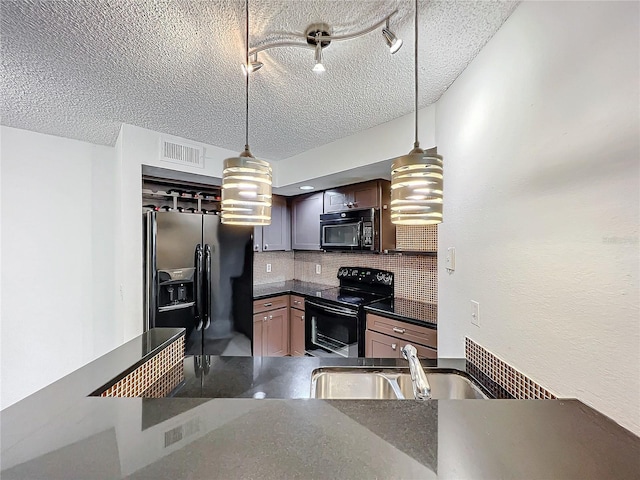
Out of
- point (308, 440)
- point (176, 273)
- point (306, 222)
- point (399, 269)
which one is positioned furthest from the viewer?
point (306, 222)

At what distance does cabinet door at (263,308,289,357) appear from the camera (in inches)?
124

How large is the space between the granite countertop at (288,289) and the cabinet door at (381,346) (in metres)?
0.84

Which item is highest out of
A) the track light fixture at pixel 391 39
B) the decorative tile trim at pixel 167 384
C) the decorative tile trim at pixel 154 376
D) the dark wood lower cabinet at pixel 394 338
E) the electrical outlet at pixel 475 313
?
the track light fixture at pixel 391 39

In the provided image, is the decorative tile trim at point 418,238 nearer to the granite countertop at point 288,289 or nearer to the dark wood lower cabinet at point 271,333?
the granite countertop at point 288,289

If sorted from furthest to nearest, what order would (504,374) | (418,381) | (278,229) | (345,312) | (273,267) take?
1. (273,267)
2. (278,229)
3. (345,312)
4. (504,374)
5. (418,381)

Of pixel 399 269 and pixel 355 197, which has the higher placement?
pixel 355 197

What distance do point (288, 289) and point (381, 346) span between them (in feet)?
4.72

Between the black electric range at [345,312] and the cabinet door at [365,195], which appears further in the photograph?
the cabinet door at [365,195]

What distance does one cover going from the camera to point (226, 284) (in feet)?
9.01

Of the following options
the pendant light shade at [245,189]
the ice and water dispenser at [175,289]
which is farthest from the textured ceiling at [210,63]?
the ice and water dispenser at [175,289]

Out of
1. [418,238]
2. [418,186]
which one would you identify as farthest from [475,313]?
[418,238]

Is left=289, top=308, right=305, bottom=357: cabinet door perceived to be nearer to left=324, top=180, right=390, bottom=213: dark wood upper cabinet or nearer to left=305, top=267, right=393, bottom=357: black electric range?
left=305, top=267, right=393, bottom=357: black electric range

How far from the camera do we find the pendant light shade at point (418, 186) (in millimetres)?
955

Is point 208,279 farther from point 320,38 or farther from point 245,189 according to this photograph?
point 320,38
